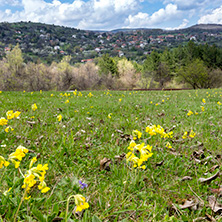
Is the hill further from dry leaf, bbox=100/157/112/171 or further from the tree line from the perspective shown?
dry leaf, bbox=100/157/112/171

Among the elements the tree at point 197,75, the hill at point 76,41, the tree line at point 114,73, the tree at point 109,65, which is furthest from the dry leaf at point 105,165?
the hill at point 76,41

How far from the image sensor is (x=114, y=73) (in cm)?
5294

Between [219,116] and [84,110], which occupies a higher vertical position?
[84,110]

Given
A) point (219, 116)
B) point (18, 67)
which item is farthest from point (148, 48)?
point (219, 116)

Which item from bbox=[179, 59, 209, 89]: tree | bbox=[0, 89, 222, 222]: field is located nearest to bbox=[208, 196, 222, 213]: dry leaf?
bbox=[0, 89, 222, 222]: field

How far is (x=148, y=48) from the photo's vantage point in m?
119

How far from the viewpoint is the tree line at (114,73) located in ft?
94.6

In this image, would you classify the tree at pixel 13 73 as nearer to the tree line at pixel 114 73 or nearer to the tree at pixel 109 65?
the tree line at pixel 114 73

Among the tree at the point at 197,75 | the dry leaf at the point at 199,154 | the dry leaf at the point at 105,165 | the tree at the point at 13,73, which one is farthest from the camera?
the tree at the point at 197,75

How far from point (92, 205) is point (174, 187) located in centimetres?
90

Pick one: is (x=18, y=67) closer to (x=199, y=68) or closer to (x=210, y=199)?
(x=210, y=199)

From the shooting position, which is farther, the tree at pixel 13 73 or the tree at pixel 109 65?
the tree at pixel 109 65

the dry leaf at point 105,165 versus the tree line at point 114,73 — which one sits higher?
the tree line at point 114,73

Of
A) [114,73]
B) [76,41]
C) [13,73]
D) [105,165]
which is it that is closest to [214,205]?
[105,165]
